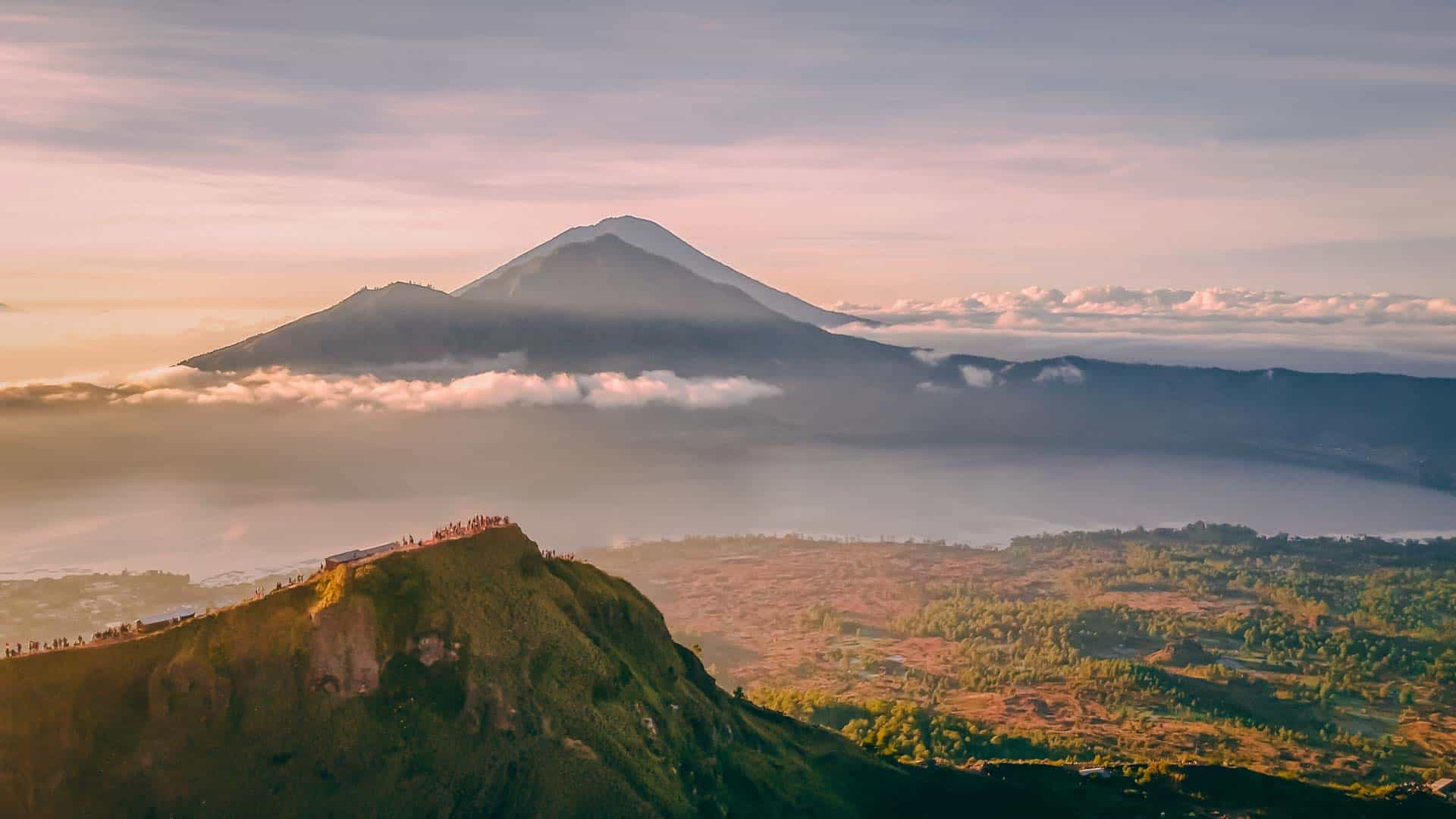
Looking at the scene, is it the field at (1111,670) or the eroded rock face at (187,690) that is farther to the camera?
the field at (1111,670)

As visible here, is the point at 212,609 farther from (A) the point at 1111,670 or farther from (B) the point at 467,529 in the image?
(A) the point at 1111,670

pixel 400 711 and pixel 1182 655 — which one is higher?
pixel 400 711

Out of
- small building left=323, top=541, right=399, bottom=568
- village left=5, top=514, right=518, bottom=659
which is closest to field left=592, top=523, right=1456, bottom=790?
village left=5, top=514, right=518, bottom=659

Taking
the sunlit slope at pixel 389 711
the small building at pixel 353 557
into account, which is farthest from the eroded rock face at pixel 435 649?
the small building at pixel 353 557

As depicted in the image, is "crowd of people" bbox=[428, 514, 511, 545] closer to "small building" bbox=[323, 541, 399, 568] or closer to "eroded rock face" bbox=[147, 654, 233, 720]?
"small building" bbox=[323, 541, 399, 568]

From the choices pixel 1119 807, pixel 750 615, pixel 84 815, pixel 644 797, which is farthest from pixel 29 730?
pixel 750 615

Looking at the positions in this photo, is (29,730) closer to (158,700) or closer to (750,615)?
(158,700)

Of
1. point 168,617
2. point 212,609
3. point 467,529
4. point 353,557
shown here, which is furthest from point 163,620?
point 467,529

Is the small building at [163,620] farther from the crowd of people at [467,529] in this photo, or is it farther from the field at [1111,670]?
the field at [1111,670]

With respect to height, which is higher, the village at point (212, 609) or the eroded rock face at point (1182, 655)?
the village at point (212, 609)
